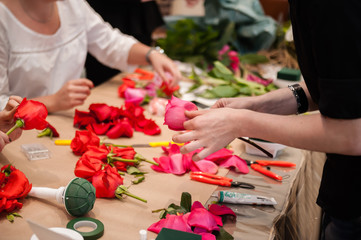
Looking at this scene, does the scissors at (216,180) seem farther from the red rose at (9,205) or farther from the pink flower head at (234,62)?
the pink flower head at (234,62)

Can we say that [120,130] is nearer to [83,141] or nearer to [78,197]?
[83,141]

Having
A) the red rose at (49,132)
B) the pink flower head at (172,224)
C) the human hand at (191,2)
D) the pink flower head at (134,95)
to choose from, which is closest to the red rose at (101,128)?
the red rose at (49,132)

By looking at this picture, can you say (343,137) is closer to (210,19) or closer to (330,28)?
(330,28)

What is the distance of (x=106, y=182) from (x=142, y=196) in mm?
103

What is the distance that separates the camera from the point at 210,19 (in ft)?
7.51

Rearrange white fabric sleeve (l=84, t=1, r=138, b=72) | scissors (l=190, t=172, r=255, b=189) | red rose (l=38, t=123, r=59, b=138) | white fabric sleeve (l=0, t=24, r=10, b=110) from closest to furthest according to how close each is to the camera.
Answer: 1. scissors (l=190, t=172, r=255, b=189)
2. red rose (l=38, t=123, r=59, b=138)
3. white fabric sleeve (l=0, t=24, r=10, b=110)
4. white fabric sleeve (l=84, t=1, r=138, b=72)

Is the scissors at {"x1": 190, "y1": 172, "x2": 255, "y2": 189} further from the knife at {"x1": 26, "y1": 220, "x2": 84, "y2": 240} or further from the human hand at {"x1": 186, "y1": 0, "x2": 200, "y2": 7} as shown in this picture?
the human hand at {"x1": 186, "y1": 0, "x2": 200, "y2": 7}

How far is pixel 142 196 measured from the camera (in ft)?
3.17

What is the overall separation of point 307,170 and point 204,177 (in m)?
0.46

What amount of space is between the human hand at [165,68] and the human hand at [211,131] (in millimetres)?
829

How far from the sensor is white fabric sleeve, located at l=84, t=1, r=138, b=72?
1.85m

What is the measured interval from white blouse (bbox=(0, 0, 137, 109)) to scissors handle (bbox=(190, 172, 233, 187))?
2.24 feet

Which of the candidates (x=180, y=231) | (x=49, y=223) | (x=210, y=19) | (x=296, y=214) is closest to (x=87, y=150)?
(x=49, y=223)

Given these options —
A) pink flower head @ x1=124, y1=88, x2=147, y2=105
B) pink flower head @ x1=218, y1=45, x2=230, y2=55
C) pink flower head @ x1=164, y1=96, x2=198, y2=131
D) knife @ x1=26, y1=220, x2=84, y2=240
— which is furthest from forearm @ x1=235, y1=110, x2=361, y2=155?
pink flower head @ x1=218, y1=45, x2=230, y2=55
